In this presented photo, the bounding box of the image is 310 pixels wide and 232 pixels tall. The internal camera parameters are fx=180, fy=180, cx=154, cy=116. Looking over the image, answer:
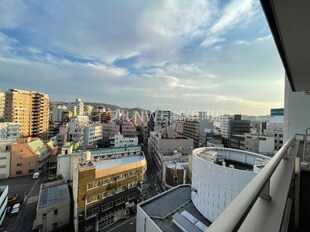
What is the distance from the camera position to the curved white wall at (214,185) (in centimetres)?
534

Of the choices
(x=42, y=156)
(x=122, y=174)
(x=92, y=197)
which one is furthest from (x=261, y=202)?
(x=42, y=156)

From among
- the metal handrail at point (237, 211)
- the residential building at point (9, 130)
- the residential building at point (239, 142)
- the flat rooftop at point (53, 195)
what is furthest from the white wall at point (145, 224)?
the residential building at point (9, 130)

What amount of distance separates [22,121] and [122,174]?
20.6 meters

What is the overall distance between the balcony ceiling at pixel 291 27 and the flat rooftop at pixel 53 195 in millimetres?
9852

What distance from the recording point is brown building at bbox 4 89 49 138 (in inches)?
878

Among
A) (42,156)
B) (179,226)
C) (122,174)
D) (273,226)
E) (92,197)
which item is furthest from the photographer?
(42,156)

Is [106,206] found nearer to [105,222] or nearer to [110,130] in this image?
[105,222]

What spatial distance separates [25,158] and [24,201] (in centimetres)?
501

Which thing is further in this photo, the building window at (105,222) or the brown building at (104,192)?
the building window at (105,222)

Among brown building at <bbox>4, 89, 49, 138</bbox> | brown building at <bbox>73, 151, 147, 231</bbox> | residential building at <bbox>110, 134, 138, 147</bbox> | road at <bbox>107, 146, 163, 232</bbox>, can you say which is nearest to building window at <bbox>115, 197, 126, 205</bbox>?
brown building at <bbox>73, 151, 147, 231</bbox>

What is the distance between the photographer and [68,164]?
40.1 feet

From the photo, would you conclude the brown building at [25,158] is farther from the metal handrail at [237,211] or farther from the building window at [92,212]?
the metal handrail at [237,211]

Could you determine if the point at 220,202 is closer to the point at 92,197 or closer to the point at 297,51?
the point at 92,197

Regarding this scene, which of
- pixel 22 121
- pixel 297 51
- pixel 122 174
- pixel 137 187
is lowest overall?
pixel 137 187
